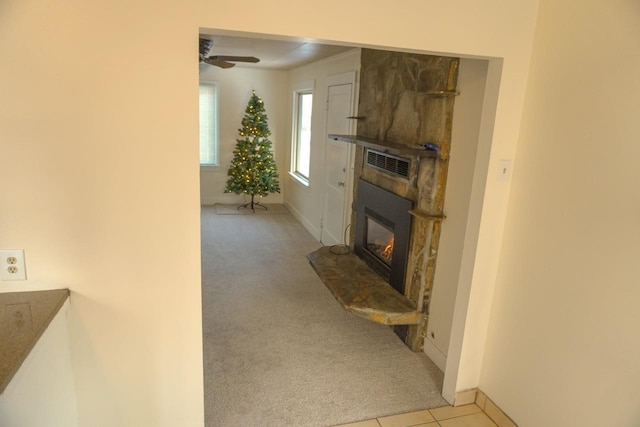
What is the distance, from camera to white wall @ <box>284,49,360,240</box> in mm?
5051

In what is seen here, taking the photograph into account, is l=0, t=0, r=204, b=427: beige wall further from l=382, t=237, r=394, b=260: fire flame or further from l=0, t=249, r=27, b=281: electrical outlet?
l=382, t=237, r=394, b=260: fire flame

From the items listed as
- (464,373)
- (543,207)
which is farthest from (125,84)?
(464,373)

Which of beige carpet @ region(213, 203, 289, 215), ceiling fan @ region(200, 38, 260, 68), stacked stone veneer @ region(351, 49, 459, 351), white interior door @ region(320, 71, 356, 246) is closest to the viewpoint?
stacked stone veneer @ region(351, 49, 459, 351)

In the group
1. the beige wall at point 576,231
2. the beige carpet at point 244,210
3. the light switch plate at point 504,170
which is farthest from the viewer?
the beige carpet at point 244,210

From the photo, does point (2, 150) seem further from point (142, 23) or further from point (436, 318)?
point (436, 318)

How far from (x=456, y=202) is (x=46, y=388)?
2.32 m

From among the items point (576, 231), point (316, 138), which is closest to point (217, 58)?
point (316, 138)

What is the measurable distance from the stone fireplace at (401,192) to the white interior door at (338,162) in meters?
0.52

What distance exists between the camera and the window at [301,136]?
6566mm

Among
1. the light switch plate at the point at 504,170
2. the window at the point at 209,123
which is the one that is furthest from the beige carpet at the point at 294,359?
the window at the point at 209,123

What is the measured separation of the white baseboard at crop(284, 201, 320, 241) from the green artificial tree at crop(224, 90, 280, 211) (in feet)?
1.55

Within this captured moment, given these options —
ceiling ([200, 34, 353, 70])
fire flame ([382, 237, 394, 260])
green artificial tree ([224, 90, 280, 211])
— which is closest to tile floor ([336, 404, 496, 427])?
fire flame ([382, 237, 394, 260])

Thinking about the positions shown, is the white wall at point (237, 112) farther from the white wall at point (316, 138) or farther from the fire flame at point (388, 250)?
the fire flame at point (388, 250)

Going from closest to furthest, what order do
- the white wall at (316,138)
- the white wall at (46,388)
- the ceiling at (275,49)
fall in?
the white wall at (46,388) → the ceiling at (275,49) → the white wall at (316,138)
